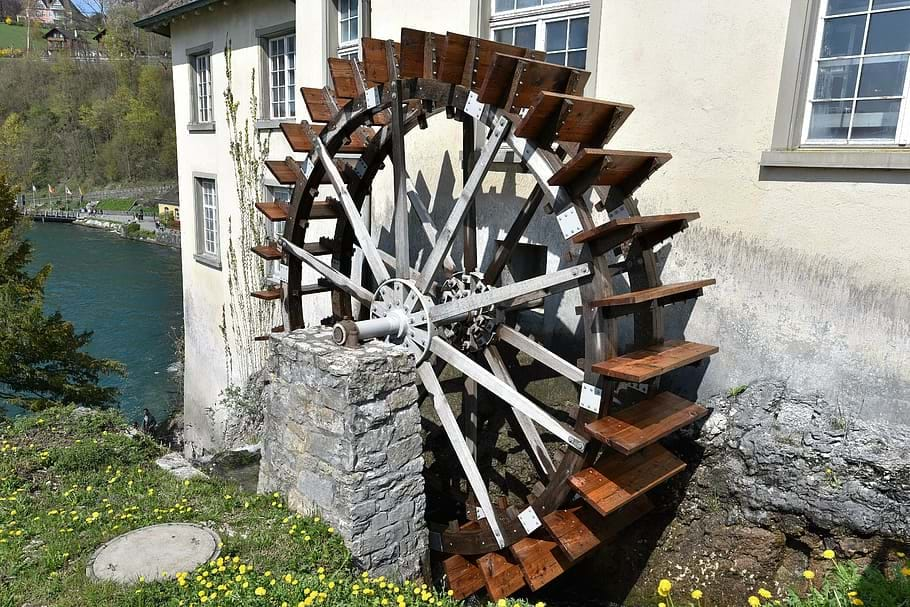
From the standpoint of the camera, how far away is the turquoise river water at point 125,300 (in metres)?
17.9

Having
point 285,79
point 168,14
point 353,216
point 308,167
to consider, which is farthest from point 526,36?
point 168,14

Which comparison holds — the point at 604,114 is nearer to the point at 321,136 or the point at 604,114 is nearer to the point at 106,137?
the point at 321,136

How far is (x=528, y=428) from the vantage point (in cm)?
548

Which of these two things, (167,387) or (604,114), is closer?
(604,114)

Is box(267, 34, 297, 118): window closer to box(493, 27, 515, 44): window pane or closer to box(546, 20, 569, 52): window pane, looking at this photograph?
box(493, 27, 515, 44): window pane

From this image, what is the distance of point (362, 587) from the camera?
12.4ft

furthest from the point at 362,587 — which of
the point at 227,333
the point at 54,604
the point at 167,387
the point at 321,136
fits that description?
the point at 167,387

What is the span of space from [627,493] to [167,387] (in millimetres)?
16026

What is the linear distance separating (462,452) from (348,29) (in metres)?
5.49

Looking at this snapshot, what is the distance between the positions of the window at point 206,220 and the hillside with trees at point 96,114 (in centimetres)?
3692

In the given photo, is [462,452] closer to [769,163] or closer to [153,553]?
[153,553]

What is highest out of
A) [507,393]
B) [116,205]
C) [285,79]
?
[285,79]

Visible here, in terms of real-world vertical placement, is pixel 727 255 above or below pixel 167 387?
above

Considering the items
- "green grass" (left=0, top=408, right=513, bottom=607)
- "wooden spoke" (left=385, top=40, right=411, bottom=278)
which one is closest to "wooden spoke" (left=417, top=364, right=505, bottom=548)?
"green grass" (left=0, top=408, right=513, bottom=607)
